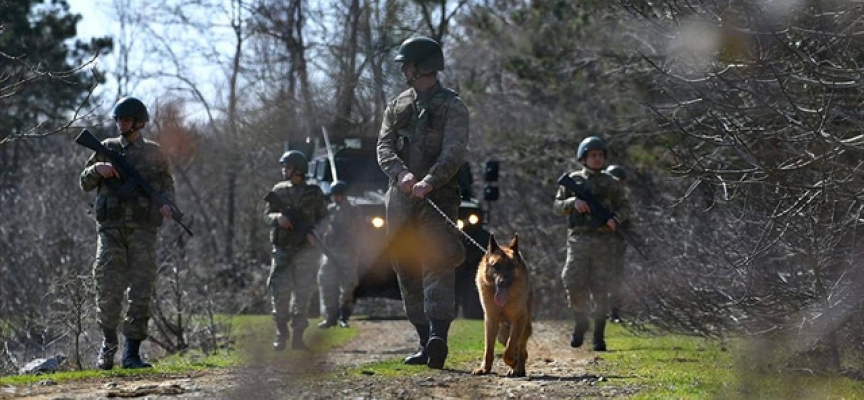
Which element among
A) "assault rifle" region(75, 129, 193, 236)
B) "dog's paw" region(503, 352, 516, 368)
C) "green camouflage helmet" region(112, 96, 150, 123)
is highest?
"green camouflage helmet" region(112, 96, 150, 123)

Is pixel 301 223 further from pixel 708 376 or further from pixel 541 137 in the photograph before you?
pixel 541 137

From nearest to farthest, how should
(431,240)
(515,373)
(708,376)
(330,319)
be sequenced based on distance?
(515,373) < (431,240) < (708,376) < (330,319)

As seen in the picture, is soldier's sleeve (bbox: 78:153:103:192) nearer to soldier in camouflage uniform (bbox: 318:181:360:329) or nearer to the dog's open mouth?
the dog's open mouth

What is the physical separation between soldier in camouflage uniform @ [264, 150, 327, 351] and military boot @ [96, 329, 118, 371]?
351 cm

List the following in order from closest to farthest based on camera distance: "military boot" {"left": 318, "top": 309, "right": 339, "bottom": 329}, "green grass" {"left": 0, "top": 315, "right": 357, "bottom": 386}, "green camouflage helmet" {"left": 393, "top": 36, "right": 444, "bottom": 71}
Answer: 1. "green grass" {"left": 0, "top": 315, "right": 357, "bottom": 386}
2. "green camouflage helmet" {"left": 393, "top": 36, "right": 444, "bottom": 71}
3. "military boot" {"left": 318, "top": 309, "right": 339, "bottom": 329}

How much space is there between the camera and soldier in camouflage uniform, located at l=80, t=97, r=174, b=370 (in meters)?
11.7

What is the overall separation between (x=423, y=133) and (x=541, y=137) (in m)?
20.0

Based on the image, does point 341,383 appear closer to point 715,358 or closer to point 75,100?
point 715,358

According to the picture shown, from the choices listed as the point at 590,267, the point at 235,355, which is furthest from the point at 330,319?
the point at 590,267

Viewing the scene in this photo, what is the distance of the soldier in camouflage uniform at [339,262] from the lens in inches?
788

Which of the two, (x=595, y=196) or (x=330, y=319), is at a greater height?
(x=595, y=196)

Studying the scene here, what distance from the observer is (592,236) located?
14617 millimetres

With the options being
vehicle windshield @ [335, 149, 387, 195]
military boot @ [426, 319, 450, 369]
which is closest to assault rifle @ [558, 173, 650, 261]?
military boot @ [426, 319, 450, 369]

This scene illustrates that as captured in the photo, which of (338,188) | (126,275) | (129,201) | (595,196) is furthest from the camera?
(338,188)
